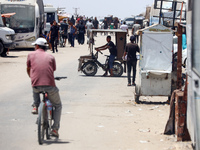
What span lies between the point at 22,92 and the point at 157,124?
581 cm

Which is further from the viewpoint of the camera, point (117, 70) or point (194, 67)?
point (117, 70)

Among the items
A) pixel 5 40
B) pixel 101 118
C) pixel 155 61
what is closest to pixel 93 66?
pixel 155 61

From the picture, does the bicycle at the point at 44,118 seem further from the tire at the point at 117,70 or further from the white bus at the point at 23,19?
the white bus at the point at 23,19

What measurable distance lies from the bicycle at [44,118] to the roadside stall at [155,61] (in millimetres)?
5272

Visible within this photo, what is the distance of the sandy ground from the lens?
8.26 metres

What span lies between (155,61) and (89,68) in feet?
22.4

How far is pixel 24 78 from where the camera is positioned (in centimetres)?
1880

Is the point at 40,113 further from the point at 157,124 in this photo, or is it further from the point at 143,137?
the point at 157,124

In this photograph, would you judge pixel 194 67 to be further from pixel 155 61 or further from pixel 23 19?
pixel 23 19

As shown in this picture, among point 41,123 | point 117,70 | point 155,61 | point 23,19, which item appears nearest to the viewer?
point 41,123

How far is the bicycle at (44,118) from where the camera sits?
7.85 meters

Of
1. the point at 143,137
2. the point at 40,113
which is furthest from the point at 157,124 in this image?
the point at 40,113

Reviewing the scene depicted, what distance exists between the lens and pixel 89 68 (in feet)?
65.1

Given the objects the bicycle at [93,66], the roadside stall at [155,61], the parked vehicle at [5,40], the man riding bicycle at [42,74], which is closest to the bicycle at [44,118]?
the man riding bicycle at [42,74]
